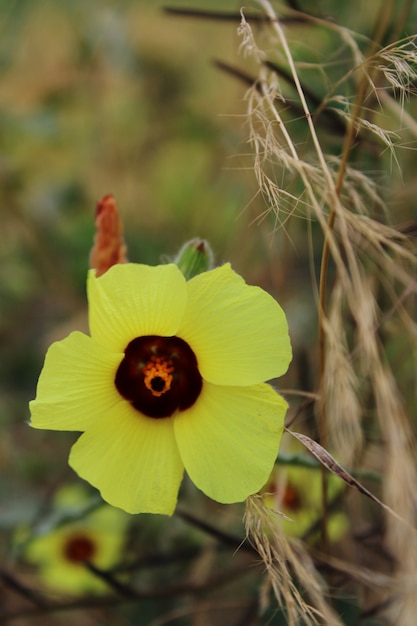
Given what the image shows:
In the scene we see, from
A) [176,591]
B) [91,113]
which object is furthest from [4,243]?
[176,591]

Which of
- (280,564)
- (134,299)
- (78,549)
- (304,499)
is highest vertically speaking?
(134,299)

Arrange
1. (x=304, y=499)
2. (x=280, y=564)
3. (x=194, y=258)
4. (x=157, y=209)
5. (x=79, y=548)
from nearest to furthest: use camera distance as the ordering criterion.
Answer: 1. (x=280, y=564)
2. (x=194, y=258)
3. (x=304, y=499)
4. (x=79, y=548)
5. (x=157, y=209)

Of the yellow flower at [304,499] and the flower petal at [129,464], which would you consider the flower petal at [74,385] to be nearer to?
the flower petal at [129,464]

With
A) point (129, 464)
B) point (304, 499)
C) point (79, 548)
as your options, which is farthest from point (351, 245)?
point (79, 548)

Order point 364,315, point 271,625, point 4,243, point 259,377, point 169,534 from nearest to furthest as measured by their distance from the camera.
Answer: point 259,377, point 364,315, point 271,625, point 169,534, point 4,243

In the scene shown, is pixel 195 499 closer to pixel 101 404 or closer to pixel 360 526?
pixel 360 526

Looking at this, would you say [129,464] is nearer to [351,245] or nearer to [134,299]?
[134,299]

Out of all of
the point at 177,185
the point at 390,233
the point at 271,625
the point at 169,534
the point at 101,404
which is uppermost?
the point at 390,233
